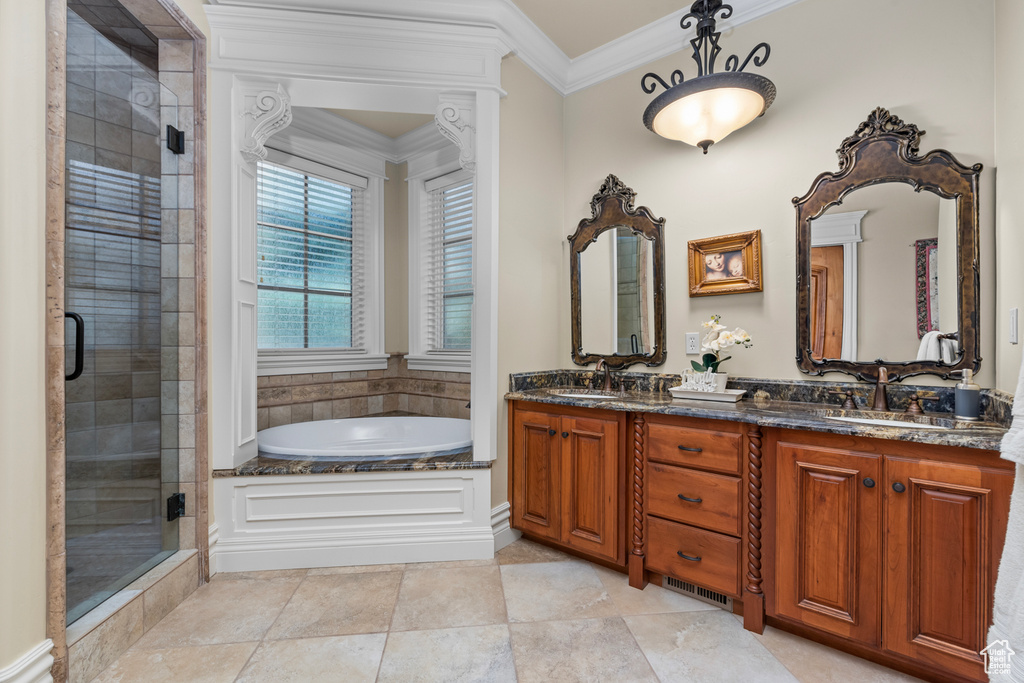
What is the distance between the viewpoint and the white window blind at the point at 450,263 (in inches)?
136

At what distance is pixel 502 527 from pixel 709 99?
7.50 feet

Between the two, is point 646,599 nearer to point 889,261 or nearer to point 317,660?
point 317,660

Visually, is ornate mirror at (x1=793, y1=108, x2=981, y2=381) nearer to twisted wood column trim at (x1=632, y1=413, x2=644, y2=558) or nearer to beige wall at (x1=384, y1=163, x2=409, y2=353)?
twisted wood column trim at (x1=632, y1=413, x2=644, y2=558)

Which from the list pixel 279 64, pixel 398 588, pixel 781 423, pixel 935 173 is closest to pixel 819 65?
pixel 935 173

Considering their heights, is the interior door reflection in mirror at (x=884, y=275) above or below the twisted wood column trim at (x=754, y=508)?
above

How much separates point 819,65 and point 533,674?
2713 mm

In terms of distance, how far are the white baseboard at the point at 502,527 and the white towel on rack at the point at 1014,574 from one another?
1.79 metres

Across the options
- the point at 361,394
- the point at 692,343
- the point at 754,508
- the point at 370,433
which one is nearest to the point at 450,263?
the point at 361,394

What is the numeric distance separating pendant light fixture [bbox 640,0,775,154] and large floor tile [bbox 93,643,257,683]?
2771mm

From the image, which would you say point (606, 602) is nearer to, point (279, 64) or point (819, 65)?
point (819, 65)

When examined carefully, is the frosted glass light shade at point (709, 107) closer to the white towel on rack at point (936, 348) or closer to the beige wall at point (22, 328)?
the white towel on rack at point (936, 348)

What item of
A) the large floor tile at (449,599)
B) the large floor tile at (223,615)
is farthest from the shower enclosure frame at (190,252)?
the large floor tile at (449,599)

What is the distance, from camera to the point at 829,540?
1539mm

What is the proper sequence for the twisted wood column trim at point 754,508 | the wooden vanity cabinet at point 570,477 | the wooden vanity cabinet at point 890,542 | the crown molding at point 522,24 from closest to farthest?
1. the wooden vanity cabinet at point 890,542
2. the twisted wood column trim at point 754,508
3. the wooden vanity cabinet at point 570,477
4. the crown molding at point 522,24
